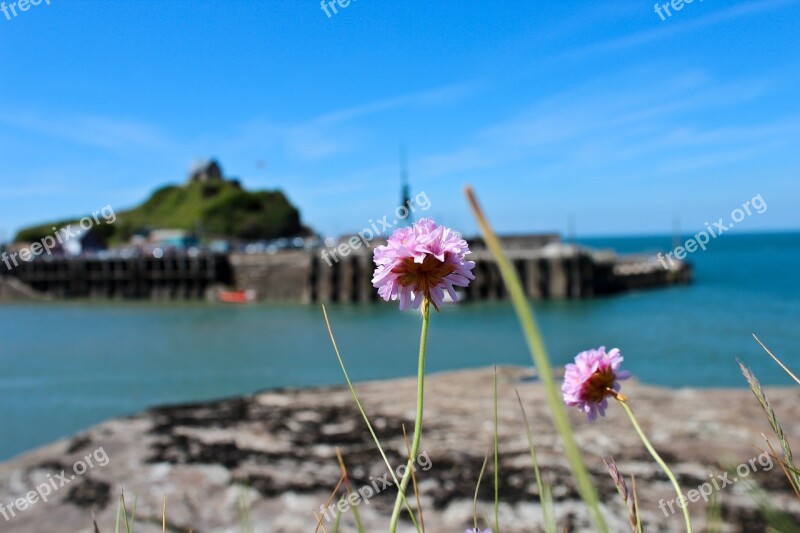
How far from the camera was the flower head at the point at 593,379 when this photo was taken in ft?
3.67

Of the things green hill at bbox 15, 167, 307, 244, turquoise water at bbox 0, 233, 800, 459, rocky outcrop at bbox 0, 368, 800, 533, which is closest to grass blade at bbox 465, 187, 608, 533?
rocky outcrop at bbox 0, 368, 800, 533

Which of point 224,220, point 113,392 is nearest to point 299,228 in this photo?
point 224,220

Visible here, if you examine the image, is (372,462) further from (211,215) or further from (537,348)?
(211,215)

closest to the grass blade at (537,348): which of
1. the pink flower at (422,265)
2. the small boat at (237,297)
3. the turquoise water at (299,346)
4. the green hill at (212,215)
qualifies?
the pink flower at (422,265)

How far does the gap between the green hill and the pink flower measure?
88.3 meters

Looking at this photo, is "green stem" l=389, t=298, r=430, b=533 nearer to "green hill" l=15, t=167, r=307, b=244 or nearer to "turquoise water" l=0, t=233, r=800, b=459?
"turquoise water" l=0, t=233, r=800, b=459

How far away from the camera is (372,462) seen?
420 centimetres

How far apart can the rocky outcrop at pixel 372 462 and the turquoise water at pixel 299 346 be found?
243 inches

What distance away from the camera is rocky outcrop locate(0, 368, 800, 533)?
3.32m

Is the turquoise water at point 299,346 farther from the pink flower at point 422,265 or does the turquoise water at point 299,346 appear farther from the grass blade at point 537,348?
the grass blade at point 537,348

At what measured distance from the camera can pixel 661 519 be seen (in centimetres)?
316

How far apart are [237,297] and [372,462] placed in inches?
1408

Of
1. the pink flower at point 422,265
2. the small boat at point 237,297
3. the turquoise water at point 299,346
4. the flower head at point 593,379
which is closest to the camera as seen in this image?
the pink flower at point 422,265

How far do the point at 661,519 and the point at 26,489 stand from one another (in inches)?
143
